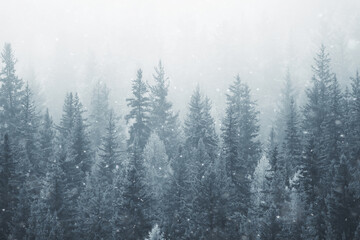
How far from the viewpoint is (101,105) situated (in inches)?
1922

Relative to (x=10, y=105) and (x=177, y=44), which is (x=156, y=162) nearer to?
(x=10, y=105)

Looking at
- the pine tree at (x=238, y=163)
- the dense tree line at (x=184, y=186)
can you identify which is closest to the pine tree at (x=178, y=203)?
the dense tree line at (x=184, y=186)

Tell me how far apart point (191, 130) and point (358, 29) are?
6017cm

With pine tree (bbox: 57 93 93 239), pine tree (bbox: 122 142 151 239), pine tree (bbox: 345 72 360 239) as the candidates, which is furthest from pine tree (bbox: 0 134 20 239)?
pine tree (bbox: 345 72 360 239)

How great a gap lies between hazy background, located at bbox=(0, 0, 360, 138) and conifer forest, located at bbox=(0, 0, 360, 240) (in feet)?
1.51

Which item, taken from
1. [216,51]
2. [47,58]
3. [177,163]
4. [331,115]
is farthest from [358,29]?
[47,58]

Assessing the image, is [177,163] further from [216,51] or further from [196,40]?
[196,40]

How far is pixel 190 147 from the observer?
3609 cm

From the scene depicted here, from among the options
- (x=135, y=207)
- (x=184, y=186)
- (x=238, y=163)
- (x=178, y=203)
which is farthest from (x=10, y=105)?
(x=238, y=163)

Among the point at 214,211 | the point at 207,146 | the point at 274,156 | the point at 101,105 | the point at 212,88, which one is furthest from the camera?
the point at 212,88

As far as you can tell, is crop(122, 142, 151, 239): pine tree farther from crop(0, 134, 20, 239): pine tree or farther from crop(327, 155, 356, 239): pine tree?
crop(327, 155, 356, 239): pine tree

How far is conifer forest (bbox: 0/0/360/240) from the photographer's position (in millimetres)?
25047

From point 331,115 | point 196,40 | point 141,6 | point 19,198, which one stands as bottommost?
point 19,198

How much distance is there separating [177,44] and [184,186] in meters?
62.9
